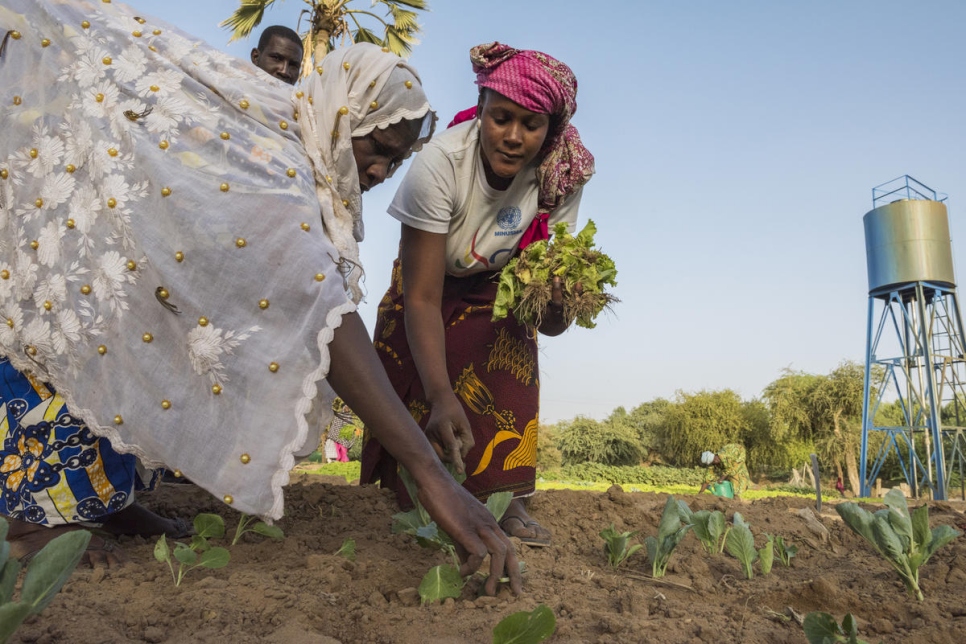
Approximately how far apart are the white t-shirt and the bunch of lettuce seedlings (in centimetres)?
15

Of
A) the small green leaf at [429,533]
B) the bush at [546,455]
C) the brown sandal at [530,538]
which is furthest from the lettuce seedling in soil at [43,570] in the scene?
the bush at [546,455]

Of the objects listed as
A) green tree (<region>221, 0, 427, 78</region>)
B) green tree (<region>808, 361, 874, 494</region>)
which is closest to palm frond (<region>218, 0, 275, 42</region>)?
green tree (<region>221, 0, 427, 78</region>)

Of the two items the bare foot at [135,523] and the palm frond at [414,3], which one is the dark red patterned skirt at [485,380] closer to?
the bare foot at [135,523]

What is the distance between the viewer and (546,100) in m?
2.75

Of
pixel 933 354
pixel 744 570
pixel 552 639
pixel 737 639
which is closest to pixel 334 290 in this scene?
pixel 552 639

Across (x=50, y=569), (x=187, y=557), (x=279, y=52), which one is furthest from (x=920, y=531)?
(x=279, y=52)

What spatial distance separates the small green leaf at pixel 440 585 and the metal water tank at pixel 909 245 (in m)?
19.3

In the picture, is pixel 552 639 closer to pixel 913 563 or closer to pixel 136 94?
pixel 913 563

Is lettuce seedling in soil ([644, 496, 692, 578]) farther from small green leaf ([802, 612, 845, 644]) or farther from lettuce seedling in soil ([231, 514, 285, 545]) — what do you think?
lettuce seedling in soil ([231, 514, 285, 545])

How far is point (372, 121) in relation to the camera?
2211mm

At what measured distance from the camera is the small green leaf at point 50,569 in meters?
1.10

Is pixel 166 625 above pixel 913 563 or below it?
below

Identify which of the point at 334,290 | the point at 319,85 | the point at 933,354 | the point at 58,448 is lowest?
the point at 58,448

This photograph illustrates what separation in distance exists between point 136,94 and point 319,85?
1.70ft
